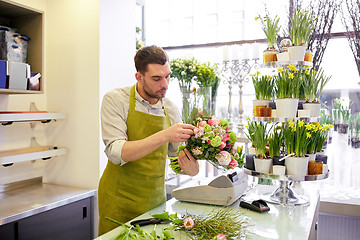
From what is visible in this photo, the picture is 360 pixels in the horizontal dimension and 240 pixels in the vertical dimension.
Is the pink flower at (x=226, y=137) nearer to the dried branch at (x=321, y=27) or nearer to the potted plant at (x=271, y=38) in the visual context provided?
the potted plant at (x=271, y=38)

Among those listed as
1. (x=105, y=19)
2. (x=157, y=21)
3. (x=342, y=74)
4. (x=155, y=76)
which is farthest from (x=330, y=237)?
(x=157, y=21)

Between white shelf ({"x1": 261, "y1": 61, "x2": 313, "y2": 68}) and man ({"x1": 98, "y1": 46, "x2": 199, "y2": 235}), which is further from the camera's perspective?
white shelf ({"x1": 261, "y1": 61, "x2": 313, "y2": 68})

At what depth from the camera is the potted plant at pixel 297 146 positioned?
191 cm

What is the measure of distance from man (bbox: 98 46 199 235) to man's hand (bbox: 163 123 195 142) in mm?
156

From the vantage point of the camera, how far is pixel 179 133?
1644 millimetres

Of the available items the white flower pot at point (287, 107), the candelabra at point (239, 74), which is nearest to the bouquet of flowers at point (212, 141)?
the white flower pot at point (287, 107)

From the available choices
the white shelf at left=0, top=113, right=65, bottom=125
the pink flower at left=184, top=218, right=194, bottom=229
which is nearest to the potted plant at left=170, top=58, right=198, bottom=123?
the white shelf at left=0, top=113, right=65, bottom=125

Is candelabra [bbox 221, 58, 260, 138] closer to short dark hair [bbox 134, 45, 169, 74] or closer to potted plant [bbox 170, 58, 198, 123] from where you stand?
potted plant [bbox 170, 58, 198, 123]

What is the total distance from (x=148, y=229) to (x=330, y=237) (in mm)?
2461

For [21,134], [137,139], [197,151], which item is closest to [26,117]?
[21,134]

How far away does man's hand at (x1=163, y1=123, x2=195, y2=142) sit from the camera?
1642 millimetres

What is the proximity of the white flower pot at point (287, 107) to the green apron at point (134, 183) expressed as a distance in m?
0.77

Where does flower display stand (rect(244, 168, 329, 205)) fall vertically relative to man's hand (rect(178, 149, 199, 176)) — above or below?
below

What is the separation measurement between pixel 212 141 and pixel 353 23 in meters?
2.36
